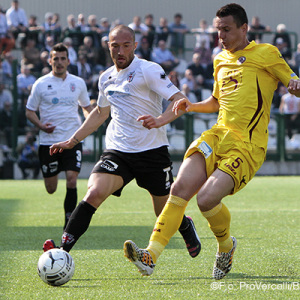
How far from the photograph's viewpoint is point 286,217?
33.7 ft

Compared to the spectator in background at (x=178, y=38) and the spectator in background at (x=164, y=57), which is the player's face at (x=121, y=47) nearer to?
the spectator in background at (x=164, y=57)

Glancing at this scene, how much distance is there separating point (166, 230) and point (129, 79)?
1.45 meters

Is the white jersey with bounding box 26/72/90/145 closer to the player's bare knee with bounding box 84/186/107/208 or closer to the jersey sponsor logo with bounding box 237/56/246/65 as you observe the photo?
the player's bare knee with bounding box 84/186/107/208

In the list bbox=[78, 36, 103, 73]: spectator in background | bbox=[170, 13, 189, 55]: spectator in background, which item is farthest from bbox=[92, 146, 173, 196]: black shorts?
bbox=[170, 13, 189, 55]: spectator in background

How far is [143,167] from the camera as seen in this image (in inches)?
236

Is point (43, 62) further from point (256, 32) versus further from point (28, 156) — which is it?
point (256, 32)

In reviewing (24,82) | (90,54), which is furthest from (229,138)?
(90,54)

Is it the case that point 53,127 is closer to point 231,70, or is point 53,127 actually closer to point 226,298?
point 231,70

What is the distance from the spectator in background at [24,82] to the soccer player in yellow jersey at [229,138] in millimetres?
14217

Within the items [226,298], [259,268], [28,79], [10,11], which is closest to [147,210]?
[259,268]

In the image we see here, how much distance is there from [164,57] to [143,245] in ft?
47.8

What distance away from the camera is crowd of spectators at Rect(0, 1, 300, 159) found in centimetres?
1950

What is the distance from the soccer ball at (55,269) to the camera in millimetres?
5133

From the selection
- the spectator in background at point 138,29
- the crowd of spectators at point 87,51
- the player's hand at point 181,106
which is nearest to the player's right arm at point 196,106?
the player's hand at point 181,106
